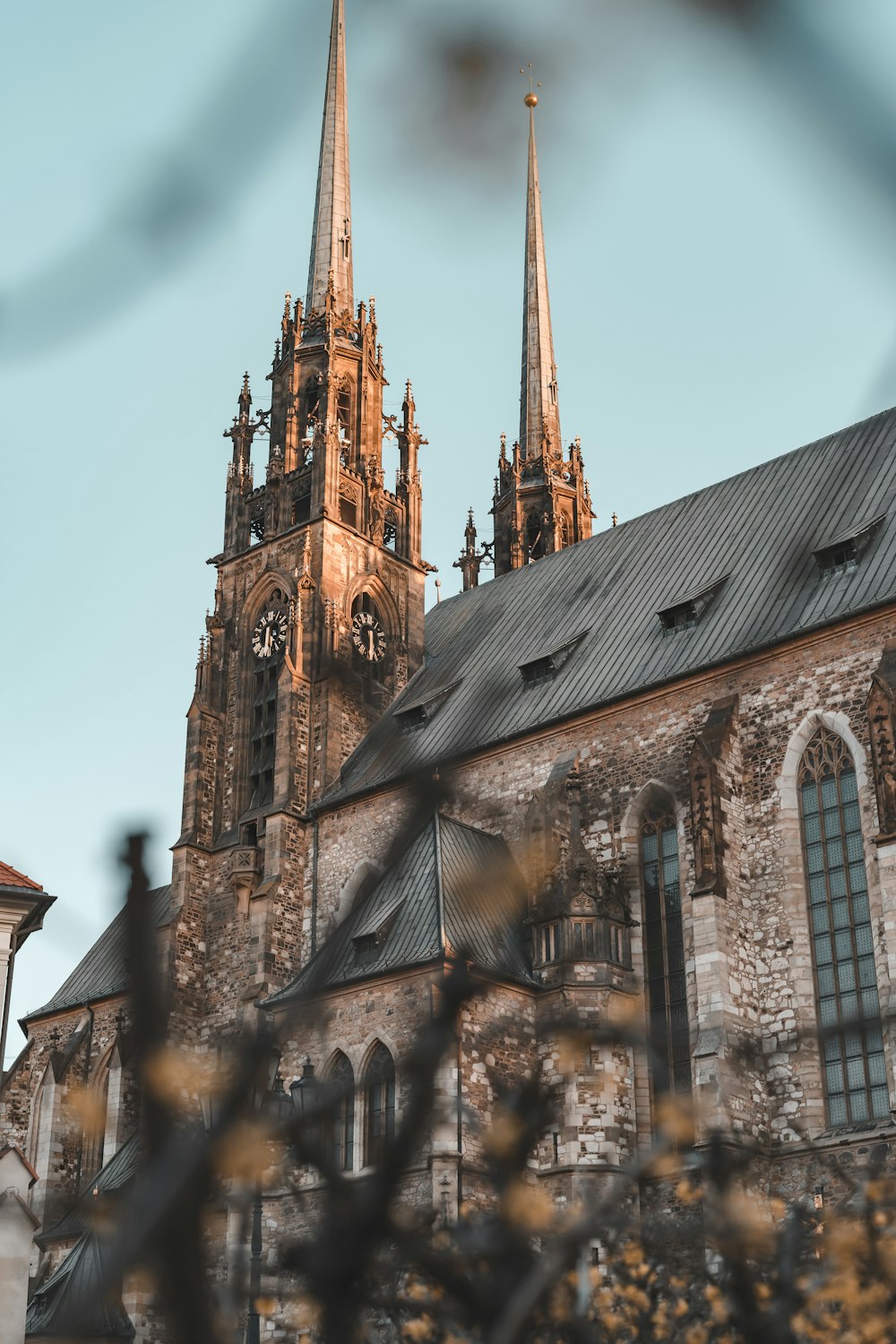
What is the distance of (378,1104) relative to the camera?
21688mm

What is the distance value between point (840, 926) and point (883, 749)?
2.54 metres

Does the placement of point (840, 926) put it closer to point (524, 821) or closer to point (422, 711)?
point (524, 821)

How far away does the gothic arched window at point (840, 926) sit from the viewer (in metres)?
20.2

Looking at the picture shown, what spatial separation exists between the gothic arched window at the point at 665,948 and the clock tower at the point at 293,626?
586 cm

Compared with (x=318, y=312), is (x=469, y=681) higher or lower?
lower

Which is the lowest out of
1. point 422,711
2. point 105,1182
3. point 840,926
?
point 105,1182

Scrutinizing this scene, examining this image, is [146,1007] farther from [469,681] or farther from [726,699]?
[469,681]

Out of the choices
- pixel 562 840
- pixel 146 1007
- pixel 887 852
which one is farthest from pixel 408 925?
pixel 146 1007

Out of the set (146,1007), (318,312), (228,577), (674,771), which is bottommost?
(146,1007)

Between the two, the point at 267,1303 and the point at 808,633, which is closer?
the point at 267,1303

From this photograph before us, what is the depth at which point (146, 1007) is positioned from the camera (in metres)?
3.88

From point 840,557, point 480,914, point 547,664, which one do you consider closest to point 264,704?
point 547,664

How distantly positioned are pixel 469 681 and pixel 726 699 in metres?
7.62

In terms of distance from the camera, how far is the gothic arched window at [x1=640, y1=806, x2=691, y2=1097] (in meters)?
22.0
